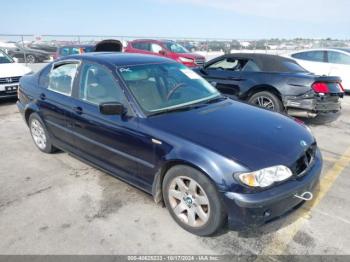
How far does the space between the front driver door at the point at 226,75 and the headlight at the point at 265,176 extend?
4224 mm

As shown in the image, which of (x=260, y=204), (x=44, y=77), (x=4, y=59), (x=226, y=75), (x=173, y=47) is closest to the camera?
(x=260, y=204)

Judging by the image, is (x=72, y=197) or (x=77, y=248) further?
(x=72, y=197)

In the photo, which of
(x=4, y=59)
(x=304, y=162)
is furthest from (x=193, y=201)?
(x=4, y=59)

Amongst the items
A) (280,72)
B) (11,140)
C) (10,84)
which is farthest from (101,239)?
(10,84)

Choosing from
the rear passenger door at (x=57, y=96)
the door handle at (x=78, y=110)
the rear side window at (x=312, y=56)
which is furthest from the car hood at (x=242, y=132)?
the rear side window at (x=312, y=56)

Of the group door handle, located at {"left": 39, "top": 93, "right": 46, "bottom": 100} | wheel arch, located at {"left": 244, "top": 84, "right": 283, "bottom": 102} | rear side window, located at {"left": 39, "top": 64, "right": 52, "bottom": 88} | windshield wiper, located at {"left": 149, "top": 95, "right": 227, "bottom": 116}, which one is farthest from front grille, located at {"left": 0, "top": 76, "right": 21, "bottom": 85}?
windshield wiper, located at {"left": 149, "top": 95, "right": 227, "bottom": 116}

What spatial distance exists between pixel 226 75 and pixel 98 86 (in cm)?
395

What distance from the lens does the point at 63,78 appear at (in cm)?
433

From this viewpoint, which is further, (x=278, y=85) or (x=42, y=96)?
(x=278, y=85)

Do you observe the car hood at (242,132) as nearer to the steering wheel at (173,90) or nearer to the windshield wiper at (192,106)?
the windshield wiper at (192,106)

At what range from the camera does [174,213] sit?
10.2 feet

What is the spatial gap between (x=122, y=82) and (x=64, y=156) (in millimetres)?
2043

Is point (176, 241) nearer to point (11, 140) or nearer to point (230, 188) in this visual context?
point (230, 188)

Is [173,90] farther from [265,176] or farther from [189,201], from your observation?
[265,176]
